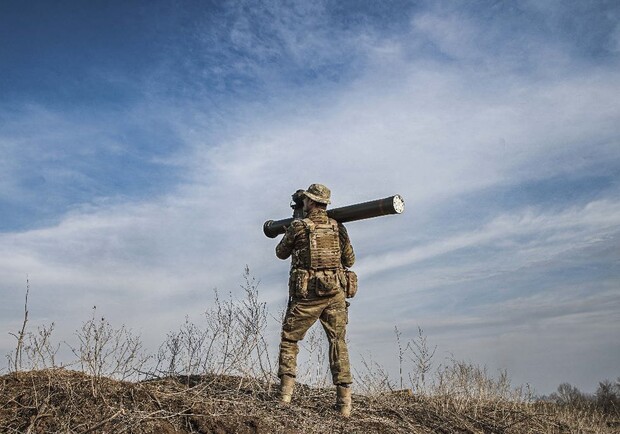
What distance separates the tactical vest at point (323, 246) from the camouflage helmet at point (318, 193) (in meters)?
0.32

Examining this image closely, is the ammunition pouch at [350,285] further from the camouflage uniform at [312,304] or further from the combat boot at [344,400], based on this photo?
the combat boot at [344,400]

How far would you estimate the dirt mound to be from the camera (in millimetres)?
6016

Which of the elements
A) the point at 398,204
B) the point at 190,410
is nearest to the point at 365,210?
the point at 398,204

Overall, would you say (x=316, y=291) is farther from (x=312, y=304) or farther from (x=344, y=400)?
(x=344, y=400)

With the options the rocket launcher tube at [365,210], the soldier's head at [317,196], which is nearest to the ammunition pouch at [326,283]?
the rocket launcher tube at [365,210]

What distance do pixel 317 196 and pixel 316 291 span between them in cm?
129

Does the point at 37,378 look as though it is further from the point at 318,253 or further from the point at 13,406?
the point at 318,253

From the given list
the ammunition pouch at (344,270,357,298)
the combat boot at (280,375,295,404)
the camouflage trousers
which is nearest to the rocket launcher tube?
the ammunition pouch at (344,270,357,298)

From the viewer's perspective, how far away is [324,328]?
25.5 ft

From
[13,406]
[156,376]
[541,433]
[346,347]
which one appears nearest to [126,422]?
→ [13,406]

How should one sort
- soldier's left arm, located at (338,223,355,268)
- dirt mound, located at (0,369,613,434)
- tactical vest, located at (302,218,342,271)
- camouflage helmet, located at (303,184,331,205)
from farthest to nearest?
soldier's left arm, located at (338,223,355,268) < camouflage helmet, located at (303,184,331,205) < tactical vest, located at (302,218,342,271) < dirt mound, located at (0,369,613,434)

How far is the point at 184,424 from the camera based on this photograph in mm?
6285

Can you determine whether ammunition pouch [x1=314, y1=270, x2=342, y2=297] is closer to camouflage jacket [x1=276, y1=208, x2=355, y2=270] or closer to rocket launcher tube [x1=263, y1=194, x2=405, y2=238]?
camouflage jacket [x1=276, y1=208, x2=355, y2=270]

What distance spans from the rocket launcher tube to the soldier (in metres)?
0.19
